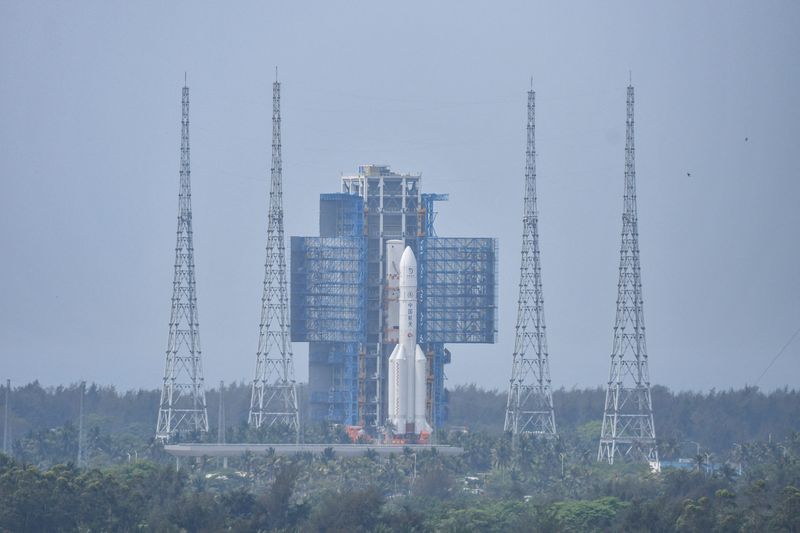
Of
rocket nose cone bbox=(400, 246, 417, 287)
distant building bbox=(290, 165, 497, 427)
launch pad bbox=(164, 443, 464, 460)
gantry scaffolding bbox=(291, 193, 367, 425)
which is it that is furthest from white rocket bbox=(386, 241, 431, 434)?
launch pad bbox=(164, 443, 464, 460)

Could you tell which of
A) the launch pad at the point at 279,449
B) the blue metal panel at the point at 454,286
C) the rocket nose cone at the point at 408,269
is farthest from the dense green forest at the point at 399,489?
the rocket nose cone at the point at 408,269

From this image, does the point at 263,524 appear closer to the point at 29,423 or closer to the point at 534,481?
the point at 534,481

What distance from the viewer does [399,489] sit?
5645 inches

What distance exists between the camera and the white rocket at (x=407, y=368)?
159m

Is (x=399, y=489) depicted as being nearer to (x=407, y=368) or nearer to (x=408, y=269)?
(x=407, y=368)

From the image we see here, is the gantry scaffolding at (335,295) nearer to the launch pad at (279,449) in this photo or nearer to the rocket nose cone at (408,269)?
the rocket nose cone at (408,269)

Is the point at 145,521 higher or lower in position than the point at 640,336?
lower

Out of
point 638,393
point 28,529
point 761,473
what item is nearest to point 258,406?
point 638,393

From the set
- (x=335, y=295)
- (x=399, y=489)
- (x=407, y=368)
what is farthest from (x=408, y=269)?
(x=399, y=489)

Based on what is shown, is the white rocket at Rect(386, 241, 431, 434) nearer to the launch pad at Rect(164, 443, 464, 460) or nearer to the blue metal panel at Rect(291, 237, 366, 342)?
the blue metal panel at Rect(291, 237, 366, 342)

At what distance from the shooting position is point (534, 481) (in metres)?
146

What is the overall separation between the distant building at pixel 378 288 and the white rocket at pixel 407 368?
2424mm

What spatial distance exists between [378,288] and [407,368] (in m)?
7.11

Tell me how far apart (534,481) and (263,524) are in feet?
111
